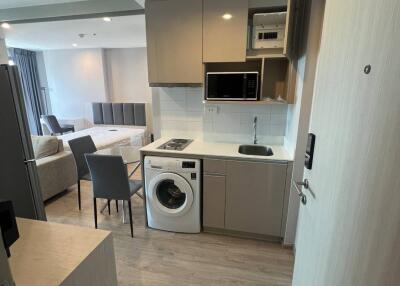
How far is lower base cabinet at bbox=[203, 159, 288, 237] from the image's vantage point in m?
2.18

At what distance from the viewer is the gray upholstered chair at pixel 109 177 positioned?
2.19 metres

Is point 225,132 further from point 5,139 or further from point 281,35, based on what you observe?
point 5,139

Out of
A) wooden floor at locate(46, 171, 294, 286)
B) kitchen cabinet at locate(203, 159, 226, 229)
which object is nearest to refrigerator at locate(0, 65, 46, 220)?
wooden floor at locate(46, 171, 294, 286)

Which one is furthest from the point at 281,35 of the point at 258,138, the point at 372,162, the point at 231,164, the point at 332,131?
the point at 372,162

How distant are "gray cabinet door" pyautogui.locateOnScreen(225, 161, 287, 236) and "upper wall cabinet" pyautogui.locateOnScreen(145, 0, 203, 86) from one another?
1048 mm

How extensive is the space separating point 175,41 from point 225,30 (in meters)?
0.52

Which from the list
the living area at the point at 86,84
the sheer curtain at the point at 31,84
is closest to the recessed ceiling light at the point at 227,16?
the living area at the point at 86,84

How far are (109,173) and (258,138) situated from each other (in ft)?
5.55

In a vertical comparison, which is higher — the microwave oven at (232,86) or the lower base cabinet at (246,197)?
the microwave oven at (232,86)

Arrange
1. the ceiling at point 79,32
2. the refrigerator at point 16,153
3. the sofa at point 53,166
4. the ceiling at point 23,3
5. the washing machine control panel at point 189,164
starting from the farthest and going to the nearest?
the ceiling at point 79,32 → the ceiling at point 23,3 → the sofa at point 53,166 → the washing machine control panel at point 189,164 → the refrigerator at point 16,153

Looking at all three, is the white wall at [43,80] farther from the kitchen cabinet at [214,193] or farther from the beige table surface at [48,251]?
the beige table surface at [48,251]

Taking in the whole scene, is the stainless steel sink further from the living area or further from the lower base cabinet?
the living area

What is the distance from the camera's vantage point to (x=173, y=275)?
196cm

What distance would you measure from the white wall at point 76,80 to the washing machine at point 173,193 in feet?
16.1
